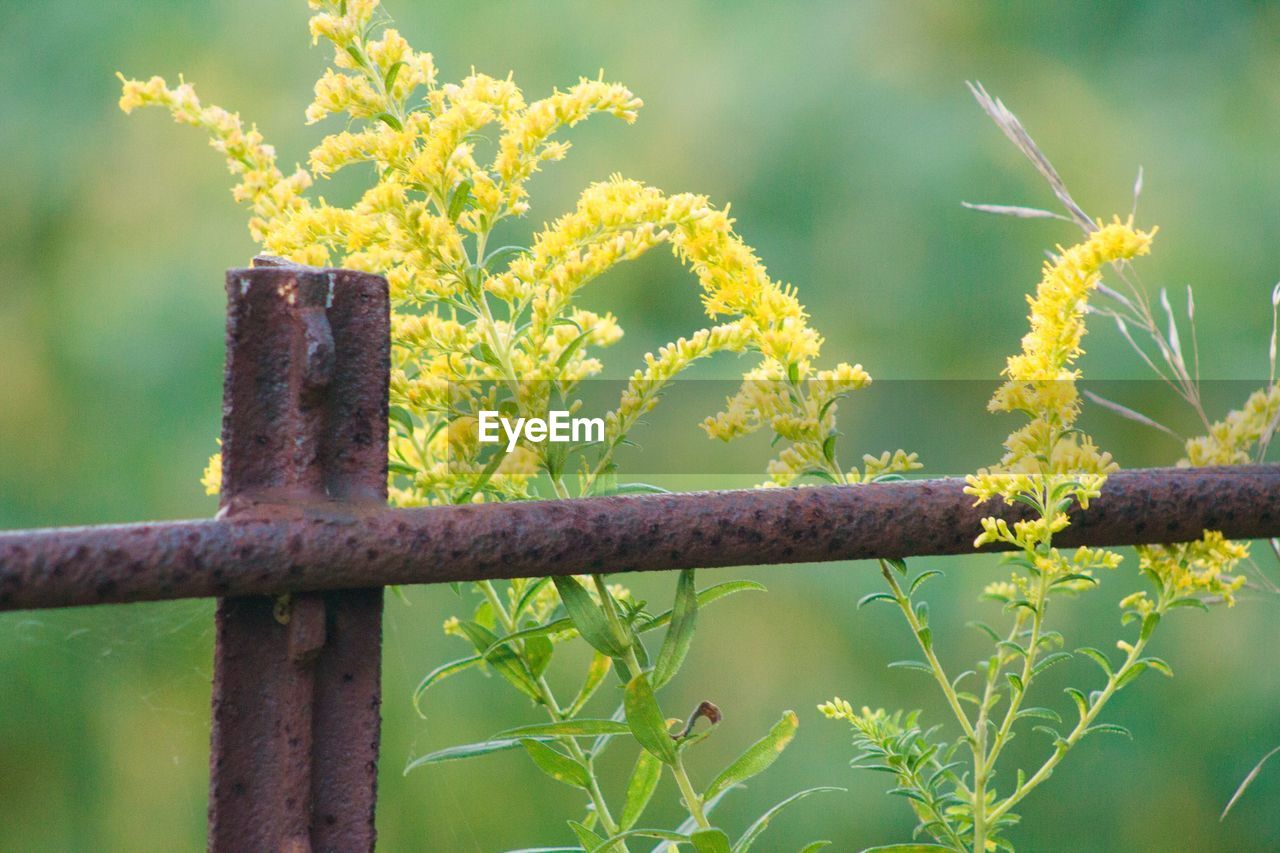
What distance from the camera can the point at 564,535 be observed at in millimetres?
346

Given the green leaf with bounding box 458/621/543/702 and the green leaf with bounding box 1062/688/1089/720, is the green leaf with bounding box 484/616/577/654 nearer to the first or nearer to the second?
the green leaf with bounding box 458/621/543/702

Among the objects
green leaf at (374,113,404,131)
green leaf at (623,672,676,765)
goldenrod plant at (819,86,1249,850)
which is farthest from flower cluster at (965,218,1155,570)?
green leaf at (374,113,404,131)

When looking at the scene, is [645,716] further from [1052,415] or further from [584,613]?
[1052,415]

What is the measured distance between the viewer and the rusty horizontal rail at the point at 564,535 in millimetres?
308

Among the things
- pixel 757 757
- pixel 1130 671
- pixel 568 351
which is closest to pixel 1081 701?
pixel 1130 671

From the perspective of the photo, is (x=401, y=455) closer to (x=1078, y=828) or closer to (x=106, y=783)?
(x=106, y=783)

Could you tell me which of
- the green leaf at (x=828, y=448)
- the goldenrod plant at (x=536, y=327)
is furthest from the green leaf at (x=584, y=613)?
the green leaf at (x=828, y=448)

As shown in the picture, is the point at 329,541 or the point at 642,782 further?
the point at 642,782

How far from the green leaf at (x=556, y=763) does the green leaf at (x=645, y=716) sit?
4cm

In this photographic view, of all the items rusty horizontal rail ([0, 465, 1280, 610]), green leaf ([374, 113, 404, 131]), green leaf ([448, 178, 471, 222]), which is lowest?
rusty horizontal rail ([0, 465, 1280, 610])

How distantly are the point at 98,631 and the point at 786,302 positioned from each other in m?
0.47

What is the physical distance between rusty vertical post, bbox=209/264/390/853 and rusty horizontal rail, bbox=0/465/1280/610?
0.05ft

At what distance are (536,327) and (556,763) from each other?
156 millimetres

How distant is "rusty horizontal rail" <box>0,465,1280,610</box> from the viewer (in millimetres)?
308
